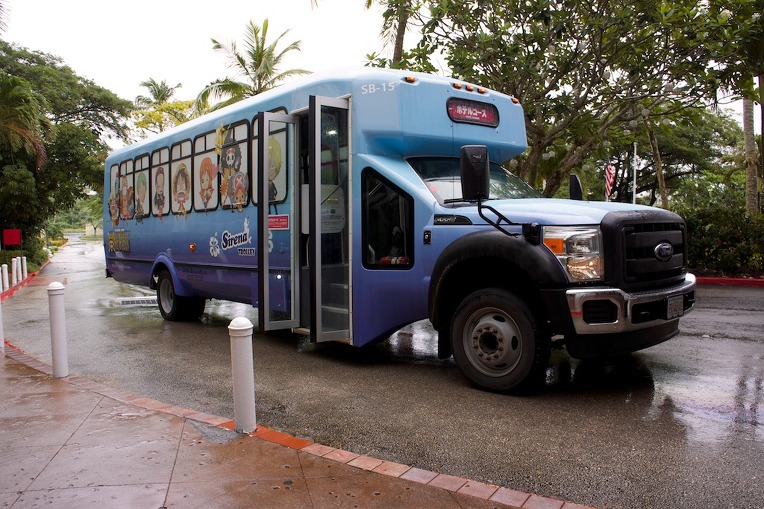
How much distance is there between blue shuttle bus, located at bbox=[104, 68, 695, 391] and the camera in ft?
16.9

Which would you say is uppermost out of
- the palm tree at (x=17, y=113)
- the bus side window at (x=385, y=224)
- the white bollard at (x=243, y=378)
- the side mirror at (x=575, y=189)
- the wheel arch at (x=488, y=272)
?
the palm tree at (x=17, y=113)

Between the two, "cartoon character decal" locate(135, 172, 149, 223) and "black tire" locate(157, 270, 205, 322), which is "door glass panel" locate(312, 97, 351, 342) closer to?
"black tire" locate(157, 270, 205, 322)

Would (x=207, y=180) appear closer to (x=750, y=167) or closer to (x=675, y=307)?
(x=675, y=307)

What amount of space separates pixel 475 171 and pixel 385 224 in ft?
4.71

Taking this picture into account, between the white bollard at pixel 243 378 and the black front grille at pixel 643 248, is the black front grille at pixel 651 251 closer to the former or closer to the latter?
the black front grille at pixel 643 248

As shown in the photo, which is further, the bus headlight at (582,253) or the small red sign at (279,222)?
the small red sign at (279,222)

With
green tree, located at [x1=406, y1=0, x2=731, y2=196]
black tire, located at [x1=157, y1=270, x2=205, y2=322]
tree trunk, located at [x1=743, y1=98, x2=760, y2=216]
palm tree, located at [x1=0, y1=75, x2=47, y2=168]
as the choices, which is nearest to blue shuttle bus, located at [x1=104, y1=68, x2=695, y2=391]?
Result: black tire, located at [x1=157, y1=270, x2=205, y2=322]

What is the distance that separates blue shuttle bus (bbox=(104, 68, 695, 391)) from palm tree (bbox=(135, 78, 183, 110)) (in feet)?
136

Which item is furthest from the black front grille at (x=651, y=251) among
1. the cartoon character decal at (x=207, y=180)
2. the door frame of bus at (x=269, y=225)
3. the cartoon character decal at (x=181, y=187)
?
the cartoon character decal at (x=181, y=187)

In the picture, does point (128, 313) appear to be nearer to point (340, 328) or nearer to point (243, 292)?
point (243, 292)

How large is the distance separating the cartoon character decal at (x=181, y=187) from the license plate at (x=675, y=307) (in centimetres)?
715

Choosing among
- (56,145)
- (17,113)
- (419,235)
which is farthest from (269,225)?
(56,145)

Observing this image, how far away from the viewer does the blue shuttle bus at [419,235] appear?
5160 millimetres

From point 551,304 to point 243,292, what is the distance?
4654 mm
